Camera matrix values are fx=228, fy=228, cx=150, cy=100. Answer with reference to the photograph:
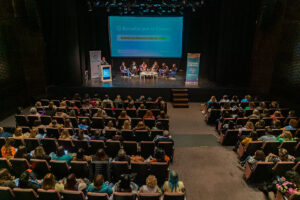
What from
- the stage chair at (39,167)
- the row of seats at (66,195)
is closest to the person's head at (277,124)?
the row of seats at (66,195)

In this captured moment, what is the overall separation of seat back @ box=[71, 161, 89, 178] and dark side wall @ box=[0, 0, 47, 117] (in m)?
5.92

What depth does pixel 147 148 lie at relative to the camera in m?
5.20

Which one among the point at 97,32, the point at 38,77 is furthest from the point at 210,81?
the point at 38,77

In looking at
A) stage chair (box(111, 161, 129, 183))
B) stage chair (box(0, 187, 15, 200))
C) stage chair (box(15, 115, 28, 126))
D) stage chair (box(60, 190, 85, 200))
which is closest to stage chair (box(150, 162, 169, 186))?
stage chair (box(111, 161, 129, 183))

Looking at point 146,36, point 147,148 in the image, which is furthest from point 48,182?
point 146,36

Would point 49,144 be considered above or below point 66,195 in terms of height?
above

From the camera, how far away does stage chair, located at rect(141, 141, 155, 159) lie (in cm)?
512

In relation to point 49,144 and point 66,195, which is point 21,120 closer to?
point 49,144

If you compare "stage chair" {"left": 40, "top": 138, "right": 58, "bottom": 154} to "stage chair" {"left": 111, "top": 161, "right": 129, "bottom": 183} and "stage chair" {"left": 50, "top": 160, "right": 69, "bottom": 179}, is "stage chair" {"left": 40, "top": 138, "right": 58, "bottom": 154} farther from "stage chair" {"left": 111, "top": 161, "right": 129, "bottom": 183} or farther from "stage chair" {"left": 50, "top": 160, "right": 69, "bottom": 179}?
"stage chair" {"left": 111, "top": 161, "right": 129, "bottom": 183}

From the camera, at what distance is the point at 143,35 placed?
13.9 metres

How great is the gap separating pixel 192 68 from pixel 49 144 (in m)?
7.73

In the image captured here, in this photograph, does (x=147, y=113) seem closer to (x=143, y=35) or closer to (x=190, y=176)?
(x=190, y=176)

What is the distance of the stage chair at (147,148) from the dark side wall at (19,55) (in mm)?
6404

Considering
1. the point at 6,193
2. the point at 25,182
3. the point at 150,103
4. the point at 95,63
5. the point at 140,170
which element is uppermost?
the point at 95,63
